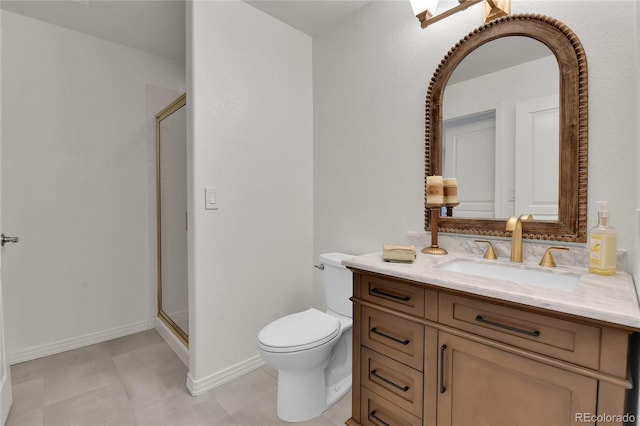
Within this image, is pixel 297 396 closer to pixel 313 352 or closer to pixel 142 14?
pixel 313 352

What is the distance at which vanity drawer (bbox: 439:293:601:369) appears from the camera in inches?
31.9

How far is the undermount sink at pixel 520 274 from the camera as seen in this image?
3.79 ft

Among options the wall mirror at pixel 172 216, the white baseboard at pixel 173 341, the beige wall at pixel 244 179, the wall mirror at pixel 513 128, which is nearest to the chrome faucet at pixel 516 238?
the wall mirror at pixel 513 128

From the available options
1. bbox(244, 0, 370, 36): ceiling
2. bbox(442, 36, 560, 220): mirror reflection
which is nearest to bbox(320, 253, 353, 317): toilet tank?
bbox(442, 36, 560, 220): mirror reflection

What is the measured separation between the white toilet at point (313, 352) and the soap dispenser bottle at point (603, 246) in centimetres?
111

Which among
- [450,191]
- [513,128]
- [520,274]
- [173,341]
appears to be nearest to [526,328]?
[520,274]

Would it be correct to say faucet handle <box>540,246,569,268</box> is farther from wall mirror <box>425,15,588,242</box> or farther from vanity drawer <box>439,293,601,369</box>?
vanity drawer <box>439,293,601,369</box>

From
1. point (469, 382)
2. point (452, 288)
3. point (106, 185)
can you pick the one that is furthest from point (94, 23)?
→ point (469, 382)

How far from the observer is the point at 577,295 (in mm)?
874

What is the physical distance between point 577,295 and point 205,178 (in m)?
1.76

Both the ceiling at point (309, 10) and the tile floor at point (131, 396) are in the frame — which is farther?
the ceiling at point (309, 10)

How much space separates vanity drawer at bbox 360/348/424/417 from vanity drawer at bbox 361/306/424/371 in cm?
3

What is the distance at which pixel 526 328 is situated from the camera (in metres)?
0.91
